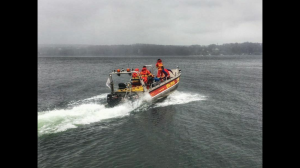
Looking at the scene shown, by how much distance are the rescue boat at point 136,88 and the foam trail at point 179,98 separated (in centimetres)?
65

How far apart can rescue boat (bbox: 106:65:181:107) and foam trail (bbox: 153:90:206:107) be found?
25.6 inches

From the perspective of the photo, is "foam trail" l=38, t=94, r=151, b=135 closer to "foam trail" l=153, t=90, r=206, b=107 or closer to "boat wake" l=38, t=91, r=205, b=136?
"boat wake" l=38, t=91, r=205, b=136

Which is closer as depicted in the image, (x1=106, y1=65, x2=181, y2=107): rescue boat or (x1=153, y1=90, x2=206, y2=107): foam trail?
(x1=106, y1=65, x2=181, y2=107): rescue boat

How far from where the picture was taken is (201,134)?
12.5m

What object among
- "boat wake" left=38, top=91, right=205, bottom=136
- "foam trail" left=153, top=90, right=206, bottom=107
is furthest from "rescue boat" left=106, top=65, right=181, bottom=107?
"foam trail" left=153, top=90, right=206, bottom=107

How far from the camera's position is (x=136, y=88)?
1811 centimetres

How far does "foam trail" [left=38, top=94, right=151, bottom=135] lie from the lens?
12328 mm

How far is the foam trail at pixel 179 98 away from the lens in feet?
63.5

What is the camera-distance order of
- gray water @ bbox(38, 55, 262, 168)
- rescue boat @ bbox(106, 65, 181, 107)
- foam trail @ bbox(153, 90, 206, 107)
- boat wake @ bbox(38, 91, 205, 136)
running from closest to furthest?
gray water @ bbox(38, 55, 262, 168) < boat wake @ bbox(38, 91, 205, 136) < rescue boat @ bbox(106, 65, 181, 107) < foam trail @ bbox(153, 90, 206, 107)

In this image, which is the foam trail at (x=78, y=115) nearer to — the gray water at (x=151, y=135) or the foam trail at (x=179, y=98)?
the gray water at (x=151, y=135)
